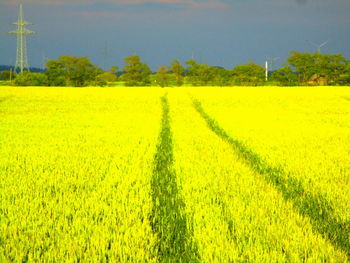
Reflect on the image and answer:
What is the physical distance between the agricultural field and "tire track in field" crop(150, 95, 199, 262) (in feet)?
0.05

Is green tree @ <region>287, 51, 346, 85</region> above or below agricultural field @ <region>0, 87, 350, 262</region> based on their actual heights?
above

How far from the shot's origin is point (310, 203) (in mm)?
5738

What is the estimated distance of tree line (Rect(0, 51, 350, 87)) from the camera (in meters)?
85.2

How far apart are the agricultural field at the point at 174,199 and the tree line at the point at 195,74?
69.8 meters

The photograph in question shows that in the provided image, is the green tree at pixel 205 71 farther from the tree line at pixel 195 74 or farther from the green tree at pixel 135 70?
the green tree at pixel 135 70

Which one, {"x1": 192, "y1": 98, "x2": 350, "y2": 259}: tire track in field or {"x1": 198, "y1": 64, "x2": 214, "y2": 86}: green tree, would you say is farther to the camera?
{"x1": 198, "y1": 64, "x2": 214, "y2": 86}: green tree

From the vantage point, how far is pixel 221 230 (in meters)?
4.43

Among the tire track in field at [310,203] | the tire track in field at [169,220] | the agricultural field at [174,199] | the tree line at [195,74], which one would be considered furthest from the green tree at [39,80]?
the tire track in field at [169,220]

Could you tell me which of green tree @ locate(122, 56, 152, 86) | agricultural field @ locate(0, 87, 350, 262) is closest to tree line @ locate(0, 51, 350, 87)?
green tree @ locate(122, 56, 152, 86)

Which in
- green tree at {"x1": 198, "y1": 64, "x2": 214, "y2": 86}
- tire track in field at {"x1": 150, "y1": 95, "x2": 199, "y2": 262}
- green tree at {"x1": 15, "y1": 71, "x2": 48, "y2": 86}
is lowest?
tire track in field at {"x1": 150, "y1": 95, "x2": 199, "y2": 262}

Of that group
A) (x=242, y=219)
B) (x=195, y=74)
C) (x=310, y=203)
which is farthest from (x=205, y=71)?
(x=242, y=219)

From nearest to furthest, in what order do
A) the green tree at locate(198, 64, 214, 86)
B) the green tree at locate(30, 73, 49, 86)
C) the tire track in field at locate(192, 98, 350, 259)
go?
1. the tire track in field at locate(192, 98, 350, 259)
2. the green tree at locate(30, 73, 49, 86)
3. the green tree at locate(198, 64, 214, 86)

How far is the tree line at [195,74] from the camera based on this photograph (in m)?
85.2

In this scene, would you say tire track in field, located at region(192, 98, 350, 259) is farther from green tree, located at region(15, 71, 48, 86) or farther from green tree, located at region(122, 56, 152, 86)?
green tree, located at region(122, 56, 152, 86)
